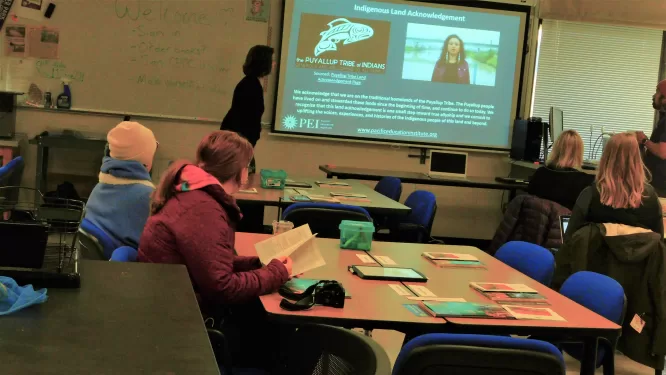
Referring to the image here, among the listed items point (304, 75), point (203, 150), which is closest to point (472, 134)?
point (304, 75)

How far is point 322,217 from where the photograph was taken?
3693 millimetres

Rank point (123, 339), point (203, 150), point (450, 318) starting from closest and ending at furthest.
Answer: point (123, 339)
point (450, 318)
point (203, 150)

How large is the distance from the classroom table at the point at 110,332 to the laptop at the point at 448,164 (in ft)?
A: 17.1

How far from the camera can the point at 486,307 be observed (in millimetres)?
2270

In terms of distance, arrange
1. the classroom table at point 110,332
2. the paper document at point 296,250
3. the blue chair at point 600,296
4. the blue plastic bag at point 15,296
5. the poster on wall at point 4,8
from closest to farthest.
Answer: the classroom table at point 110,332 < the blue plastic bag at point 15,296 < the paper document at point 296,250 < the blue chair at point 600,296 < the poster on wall at point 4,8

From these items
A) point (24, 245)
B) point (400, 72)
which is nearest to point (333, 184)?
point (400, 72)

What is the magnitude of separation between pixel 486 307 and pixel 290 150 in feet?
16.2

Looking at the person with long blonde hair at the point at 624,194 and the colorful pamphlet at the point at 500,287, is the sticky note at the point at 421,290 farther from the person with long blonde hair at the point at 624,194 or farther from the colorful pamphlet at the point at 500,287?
the person with long blonde hair at the point at 624,194

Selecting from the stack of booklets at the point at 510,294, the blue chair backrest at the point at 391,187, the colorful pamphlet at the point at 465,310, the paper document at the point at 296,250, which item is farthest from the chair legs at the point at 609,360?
the blue chair backrest at the point at 391,187

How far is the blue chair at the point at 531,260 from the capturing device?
117 inches

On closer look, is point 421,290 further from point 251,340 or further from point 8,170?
point 8,170

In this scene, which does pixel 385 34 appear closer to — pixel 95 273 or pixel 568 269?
pixel 568 269

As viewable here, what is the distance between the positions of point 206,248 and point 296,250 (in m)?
0.35

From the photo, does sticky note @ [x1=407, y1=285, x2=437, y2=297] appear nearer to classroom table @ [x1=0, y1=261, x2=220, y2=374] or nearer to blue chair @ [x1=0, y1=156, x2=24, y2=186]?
classroom table @ [x1=0, y1=261, x2=220, y2=374]
